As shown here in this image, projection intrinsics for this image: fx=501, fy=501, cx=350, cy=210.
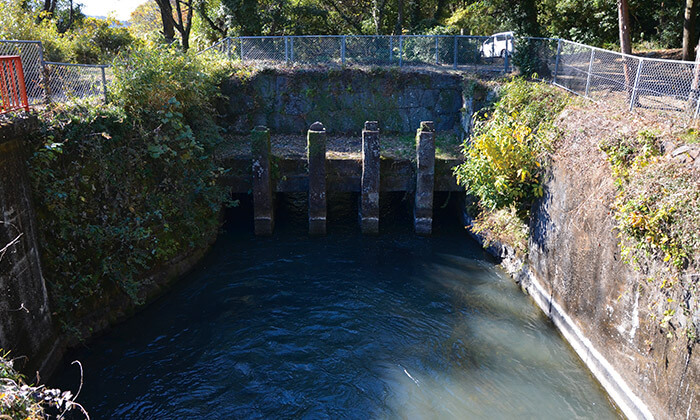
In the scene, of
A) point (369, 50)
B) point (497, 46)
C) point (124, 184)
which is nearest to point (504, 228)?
point (497, 46)

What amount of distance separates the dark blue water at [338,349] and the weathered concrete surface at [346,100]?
631 cm

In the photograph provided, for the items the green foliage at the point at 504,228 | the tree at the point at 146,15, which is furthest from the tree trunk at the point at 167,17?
the green foliage at the point at 504,228

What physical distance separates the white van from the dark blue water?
8.02m

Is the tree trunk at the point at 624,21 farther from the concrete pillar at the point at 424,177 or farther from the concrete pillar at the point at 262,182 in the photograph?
the concrete pillar at the point at 262,182

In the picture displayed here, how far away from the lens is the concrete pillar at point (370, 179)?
1303 centimetres

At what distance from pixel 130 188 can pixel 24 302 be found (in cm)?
301

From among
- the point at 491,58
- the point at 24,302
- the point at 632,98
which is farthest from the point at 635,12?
the point at 24,302

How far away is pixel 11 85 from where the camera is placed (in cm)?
776

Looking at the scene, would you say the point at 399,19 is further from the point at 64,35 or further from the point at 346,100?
the point at 64,35

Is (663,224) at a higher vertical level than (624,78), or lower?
lower

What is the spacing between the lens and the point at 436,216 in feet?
49.4

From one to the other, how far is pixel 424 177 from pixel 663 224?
7.11m

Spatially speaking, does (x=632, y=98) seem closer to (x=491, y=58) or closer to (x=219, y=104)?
(x=491, y=58)

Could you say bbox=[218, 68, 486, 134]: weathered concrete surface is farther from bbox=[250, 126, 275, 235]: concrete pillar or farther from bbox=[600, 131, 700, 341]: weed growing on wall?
bbox=[600, 131, 700, 341]: weed growing on wall
